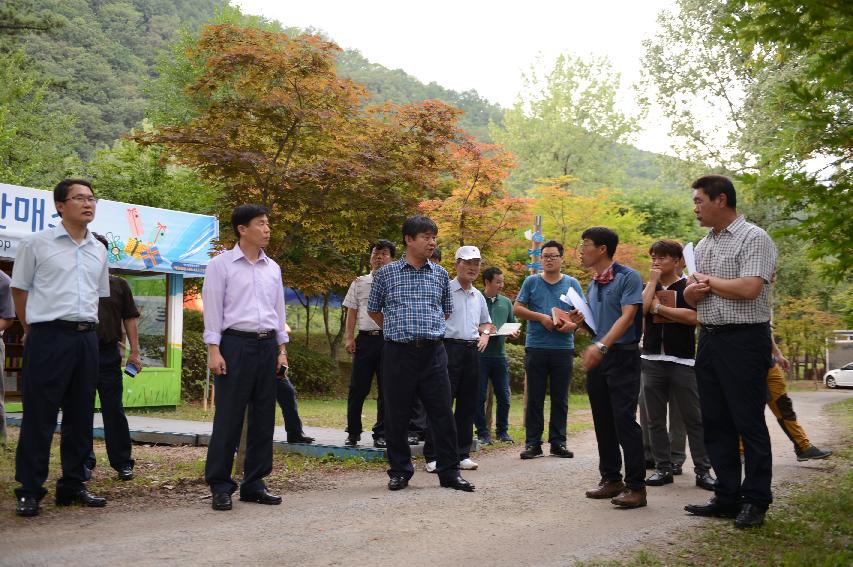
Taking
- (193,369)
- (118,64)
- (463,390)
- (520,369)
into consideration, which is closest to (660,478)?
(463,390)

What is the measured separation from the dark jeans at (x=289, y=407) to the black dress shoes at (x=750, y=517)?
16.4 feet

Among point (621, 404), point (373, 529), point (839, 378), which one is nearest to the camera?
point (373, 529)

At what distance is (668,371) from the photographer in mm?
7973

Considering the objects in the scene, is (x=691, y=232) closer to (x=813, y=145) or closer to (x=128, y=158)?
(x=128, y=158)

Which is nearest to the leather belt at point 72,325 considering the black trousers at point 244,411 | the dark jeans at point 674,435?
the black trousers at point 244,411

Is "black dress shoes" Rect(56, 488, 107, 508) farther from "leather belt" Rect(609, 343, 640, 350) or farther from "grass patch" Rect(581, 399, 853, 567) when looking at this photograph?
"leather belt" Rect(609, 343, 640, 350)

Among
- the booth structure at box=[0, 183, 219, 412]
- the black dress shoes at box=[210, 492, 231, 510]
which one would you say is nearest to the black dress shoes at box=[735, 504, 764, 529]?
the black dress shoes at box=[210, 492, 231, 510]

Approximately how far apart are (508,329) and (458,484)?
3.79 m

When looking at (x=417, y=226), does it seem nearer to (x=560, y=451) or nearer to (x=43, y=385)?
(x=43, y=385)

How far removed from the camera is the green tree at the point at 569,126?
147 feet

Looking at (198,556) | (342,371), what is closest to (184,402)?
(342,371)

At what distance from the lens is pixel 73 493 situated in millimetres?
6219

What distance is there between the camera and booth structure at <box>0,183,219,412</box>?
1580 centimetres

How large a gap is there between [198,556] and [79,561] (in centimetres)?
59
